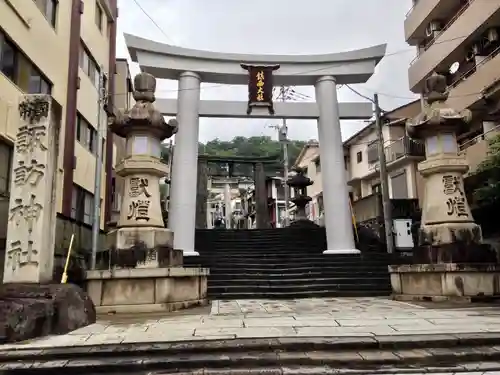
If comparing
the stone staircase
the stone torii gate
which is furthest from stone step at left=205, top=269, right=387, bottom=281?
the stone torii gate

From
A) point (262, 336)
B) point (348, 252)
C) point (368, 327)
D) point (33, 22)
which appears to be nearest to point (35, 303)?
point (262, 336)

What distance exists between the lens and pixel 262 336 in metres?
Result: 5.66

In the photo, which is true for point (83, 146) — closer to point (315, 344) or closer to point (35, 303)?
point (35, 303)

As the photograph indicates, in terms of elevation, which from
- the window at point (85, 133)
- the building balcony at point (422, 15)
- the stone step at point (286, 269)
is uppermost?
the building balcony at point (422, 15)

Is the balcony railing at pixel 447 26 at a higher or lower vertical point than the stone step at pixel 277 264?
higher

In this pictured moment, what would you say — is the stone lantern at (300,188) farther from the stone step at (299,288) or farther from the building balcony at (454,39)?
the stone step at (299,288)

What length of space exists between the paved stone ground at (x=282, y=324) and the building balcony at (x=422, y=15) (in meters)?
16.3

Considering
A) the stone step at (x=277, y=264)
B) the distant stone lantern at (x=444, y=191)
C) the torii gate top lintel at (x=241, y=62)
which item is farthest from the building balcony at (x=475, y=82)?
the stone step at (x=277, y=264)

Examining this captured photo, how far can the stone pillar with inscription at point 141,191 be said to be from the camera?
30.7 feet

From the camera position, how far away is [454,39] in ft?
63.6

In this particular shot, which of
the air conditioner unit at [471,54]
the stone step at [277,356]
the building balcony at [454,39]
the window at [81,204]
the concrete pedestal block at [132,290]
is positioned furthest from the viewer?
the air conditioner unit at [471,54]

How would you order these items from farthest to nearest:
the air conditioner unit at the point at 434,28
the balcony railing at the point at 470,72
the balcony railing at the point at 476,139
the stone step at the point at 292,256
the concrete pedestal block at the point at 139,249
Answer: the air conditioner unit at the point at 434,28 < the balcony railing at the point at 470,72 < the balcony railing at the point at 476,139 < the stone step at the point at 292,256 < the concrete pedestal block at the point at 139,249

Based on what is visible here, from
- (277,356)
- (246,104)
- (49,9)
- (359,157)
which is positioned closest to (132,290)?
(277,356)

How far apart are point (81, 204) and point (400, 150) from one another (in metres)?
16.5
